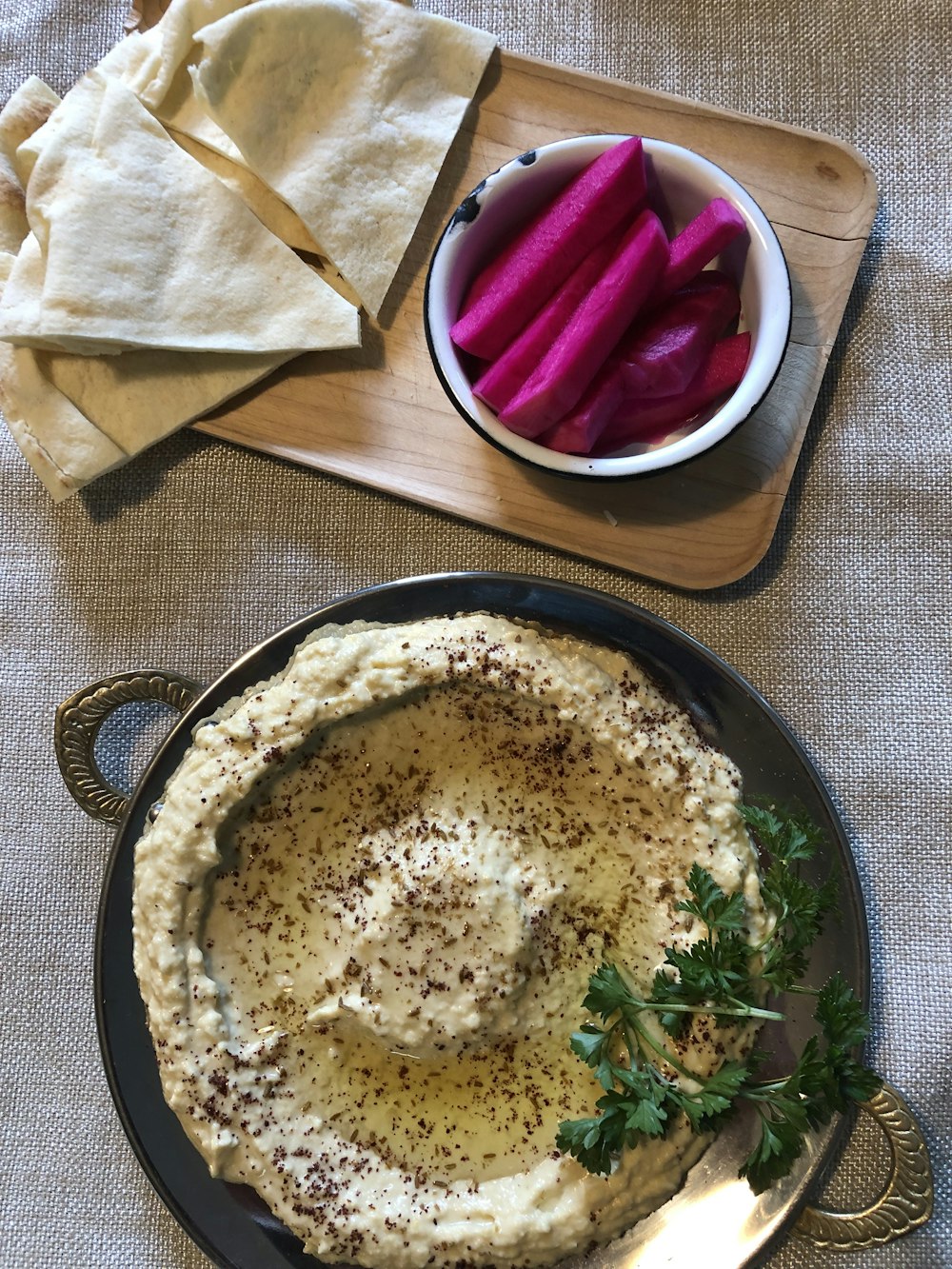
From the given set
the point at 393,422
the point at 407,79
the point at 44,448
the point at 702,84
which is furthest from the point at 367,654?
the point at 702,84

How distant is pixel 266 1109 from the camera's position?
3.54 ft

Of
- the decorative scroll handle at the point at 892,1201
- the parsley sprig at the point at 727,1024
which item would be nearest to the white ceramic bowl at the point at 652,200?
the parsley sprig at the point at 727,1024

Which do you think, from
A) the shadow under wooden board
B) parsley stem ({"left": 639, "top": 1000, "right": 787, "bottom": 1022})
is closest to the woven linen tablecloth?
the shadow under wooden board

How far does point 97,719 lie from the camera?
1.17m

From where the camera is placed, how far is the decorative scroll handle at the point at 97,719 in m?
1.15

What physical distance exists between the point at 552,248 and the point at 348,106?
13.1 inches

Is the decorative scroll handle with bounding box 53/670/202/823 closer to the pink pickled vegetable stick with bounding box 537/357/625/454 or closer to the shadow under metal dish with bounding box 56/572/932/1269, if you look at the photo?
the shadow under metal dish with bounding box 56/572/932/1269

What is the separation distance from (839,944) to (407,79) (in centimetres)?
116

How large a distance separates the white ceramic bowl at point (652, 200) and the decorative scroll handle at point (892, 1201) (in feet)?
2.48

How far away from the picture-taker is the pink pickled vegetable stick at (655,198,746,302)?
1075mm

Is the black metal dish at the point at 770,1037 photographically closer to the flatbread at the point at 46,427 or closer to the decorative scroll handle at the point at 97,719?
the decorative scroll handle at the point at 97,719

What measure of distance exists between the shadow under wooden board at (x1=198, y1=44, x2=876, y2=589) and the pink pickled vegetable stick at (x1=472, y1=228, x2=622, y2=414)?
13 cm

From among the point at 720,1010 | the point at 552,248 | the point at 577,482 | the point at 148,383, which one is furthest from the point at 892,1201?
the point at 148,383

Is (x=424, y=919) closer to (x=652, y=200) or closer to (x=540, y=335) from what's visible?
(x=540, y=335)
